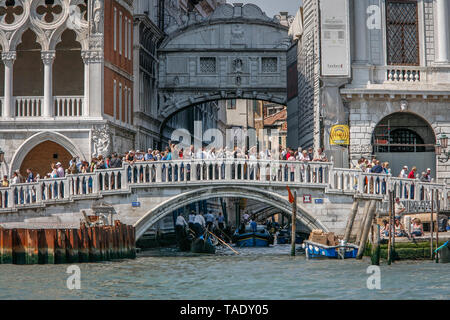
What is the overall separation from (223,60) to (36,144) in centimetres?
799

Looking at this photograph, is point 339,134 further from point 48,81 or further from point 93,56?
point 48,81

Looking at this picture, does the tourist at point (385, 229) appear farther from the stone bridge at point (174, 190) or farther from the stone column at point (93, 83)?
the stone column at point (93, 83)

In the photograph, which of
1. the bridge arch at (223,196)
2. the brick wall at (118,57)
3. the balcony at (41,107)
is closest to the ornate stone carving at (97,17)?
the brick wall at (118,57)

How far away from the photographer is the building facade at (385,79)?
920 inches

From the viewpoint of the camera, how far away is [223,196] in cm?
2144

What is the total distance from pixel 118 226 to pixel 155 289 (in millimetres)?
5286

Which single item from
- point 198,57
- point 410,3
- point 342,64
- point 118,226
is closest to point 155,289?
point 118,226

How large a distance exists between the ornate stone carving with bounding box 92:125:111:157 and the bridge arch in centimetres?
308

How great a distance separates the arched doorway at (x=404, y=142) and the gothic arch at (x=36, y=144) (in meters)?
7.76

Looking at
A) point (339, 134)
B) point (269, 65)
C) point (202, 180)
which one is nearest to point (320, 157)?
point (339, 134)

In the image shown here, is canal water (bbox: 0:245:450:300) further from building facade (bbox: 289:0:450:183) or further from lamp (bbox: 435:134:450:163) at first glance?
lamp (bbox: 435:134:450:163)

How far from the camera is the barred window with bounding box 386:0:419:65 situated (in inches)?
939

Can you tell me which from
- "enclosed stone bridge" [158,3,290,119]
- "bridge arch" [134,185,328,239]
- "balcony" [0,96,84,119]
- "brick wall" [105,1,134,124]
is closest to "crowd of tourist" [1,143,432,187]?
"bridge arch" [134,185,328,239]
